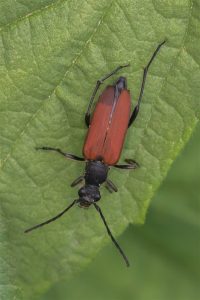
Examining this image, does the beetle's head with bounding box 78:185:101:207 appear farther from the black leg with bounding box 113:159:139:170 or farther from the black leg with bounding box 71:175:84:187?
the black leg with bounding box 113:159:139:170

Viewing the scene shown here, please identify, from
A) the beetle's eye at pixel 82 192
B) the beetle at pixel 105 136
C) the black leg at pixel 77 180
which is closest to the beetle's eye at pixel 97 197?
the beetle at pixel 105 136

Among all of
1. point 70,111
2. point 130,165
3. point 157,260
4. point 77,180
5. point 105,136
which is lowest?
point 157,260

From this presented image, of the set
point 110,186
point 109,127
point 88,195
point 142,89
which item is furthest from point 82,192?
point 142,89

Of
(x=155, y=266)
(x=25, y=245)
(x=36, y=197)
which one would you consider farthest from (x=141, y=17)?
(x=155, y=266)

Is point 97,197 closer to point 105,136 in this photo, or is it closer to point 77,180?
point 77,180

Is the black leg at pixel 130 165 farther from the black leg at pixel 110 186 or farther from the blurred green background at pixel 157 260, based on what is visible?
the blurred green background at pixel 157 260

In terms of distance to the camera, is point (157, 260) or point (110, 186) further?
point (157, 260)
